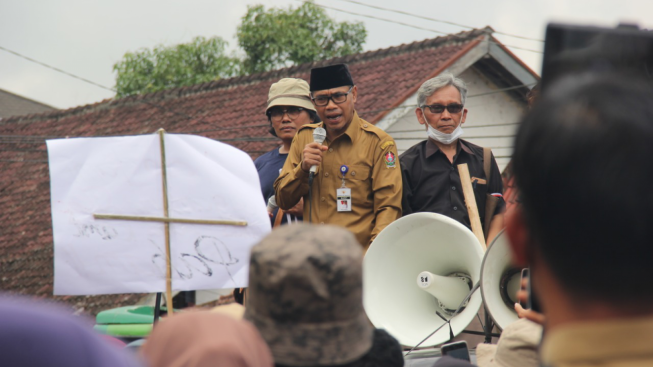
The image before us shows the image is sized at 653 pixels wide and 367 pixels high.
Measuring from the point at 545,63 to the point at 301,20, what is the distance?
22415mm

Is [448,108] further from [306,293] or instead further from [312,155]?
[306,293]

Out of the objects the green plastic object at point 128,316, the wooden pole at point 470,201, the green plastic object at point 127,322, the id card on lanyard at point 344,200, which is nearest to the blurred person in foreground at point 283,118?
the id card on lanyard at point 344,200

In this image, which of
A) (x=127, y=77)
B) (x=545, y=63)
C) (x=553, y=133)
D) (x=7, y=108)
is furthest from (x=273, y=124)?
(x=7, y=108)

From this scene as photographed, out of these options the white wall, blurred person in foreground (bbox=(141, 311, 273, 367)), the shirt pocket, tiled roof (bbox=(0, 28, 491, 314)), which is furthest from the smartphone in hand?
the white wall

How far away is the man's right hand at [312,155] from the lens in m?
4.50

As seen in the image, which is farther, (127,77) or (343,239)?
(127,77)

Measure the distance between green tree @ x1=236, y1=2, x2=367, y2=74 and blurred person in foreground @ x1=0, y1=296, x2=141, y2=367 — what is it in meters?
22.0

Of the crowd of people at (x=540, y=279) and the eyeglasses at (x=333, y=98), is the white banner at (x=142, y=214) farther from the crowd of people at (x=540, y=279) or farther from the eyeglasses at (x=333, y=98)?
the crowd of people at (x=540, y=279)

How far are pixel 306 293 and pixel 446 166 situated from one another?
341 centimetres

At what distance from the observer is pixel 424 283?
4.31 metres

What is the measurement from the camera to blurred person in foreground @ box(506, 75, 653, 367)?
1.12m

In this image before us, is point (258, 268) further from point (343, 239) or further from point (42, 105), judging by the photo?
point (42, 105)

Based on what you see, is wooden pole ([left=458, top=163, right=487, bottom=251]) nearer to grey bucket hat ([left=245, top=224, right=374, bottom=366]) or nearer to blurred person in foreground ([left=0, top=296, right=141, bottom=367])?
grey bucket hat ([left=245, top=224, right=374, bottom=366])

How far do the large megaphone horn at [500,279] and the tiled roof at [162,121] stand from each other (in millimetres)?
6793
